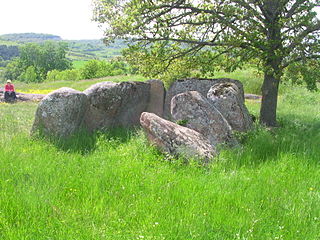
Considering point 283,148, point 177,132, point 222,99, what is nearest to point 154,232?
point 177,132

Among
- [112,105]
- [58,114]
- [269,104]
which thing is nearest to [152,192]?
[58,114]

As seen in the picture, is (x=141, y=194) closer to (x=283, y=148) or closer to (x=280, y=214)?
(x=280, y=214)

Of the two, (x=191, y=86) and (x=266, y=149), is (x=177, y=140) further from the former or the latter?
(x=191, y=86)

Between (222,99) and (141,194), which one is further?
(222,99)

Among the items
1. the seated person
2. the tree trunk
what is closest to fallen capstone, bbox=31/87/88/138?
the tree trunk

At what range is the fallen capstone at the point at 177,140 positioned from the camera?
25.0 feet

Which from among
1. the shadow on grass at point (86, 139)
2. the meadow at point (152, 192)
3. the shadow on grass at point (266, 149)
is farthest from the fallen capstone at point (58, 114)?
the shadow on grass at point (266, 149)

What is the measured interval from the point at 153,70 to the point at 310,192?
872 cm

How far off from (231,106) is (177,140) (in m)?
3.57

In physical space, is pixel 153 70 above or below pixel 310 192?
above

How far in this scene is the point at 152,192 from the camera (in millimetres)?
5711

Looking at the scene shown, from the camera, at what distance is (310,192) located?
595 cm

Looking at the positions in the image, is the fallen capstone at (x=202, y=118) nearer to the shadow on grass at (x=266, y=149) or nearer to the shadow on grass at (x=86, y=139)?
the shadow on grass at (x=266, y=149)

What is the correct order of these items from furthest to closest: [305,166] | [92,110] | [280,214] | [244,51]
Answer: [244,51] → [92,110] → [305,166] → [280,214]
